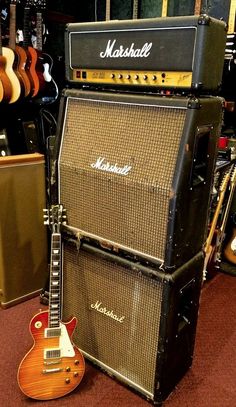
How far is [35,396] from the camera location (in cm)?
154

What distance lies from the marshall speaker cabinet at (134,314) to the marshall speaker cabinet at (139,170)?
8 centimetres

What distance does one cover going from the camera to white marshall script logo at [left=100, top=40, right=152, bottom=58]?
50.5 inches

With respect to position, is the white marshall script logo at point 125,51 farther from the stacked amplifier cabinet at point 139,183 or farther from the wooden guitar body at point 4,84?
the wooden guitar body at point 4,84

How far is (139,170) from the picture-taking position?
1321mm

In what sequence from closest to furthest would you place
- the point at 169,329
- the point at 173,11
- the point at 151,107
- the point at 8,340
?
the point at 151,107 → the point at 169,329 → the point at 8,340 → the point at 173,11

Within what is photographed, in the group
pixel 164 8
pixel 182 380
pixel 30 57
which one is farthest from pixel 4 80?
pixel 182 380

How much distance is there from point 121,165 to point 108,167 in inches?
2.4

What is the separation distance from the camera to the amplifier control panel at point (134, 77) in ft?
4.06

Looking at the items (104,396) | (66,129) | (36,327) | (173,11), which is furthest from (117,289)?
(173,11)

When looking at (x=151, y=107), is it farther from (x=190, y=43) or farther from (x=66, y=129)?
(x=66, y=129)

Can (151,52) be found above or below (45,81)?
above

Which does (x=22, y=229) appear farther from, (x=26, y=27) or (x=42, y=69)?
(x=26, y=27)

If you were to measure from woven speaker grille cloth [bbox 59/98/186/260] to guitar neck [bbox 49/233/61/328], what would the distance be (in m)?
0.12

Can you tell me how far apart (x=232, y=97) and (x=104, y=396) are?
224cm
